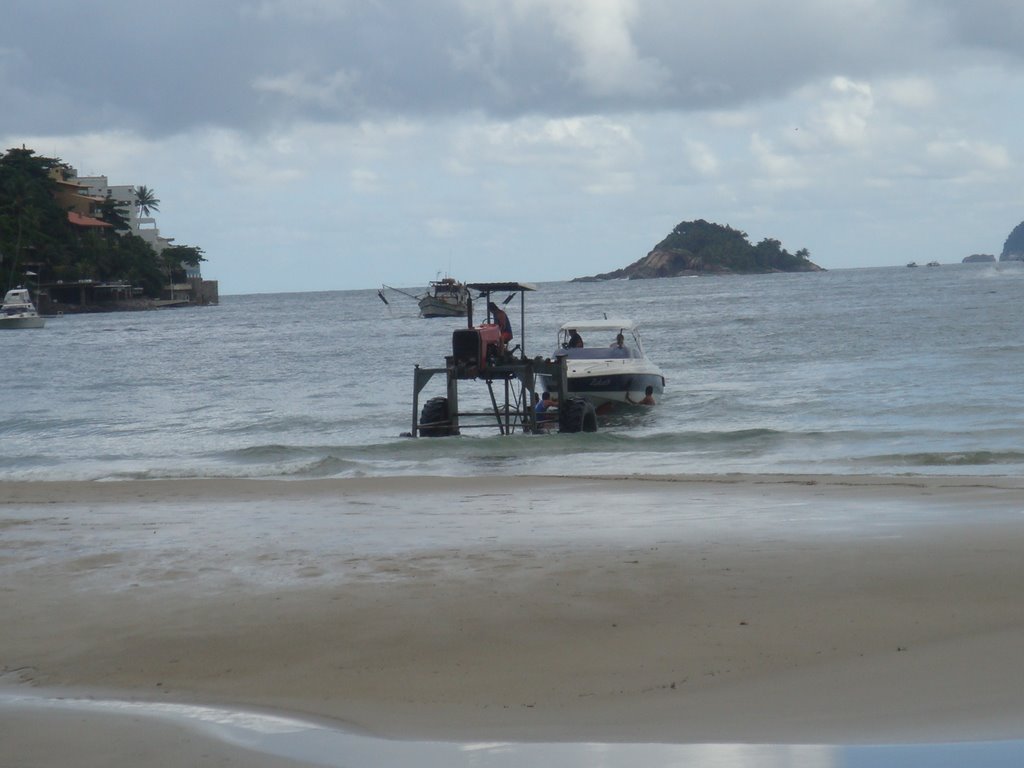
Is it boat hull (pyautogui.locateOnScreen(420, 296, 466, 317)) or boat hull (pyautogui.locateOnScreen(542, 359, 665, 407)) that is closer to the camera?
boat hull (pyautogui.locateOnScreen(542, 359, 665, 407))

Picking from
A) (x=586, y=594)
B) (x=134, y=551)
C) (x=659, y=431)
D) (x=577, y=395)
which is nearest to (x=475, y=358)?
(x=659, y=431)

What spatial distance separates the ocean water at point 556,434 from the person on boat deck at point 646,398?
20cm

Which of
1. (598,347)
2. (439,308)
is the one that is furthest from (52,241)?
(598,347)

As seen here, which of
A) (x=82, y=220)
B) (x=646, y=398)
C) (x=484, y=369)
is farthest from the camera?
(x=82, y=220)

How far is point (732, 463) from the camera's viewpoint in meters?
16.8

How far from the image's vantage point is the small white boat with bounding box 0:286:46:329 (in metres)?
78.9

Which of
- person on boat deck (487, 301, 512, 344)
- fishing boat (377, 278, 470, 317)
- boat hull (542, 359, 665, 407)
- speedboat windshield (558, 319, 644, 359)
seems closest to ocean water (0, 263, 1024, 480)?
boat hull (542, 359, 665, 407)

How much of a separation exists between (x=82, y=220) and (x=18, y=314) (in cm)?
3456

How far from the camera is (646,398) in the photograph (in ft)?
81.5

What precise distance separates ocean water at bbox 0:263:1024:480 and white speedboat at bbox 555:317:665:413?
481 millimetres

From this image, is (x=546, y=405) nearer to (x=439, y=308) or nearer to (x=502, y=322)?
(x=502, y=322)

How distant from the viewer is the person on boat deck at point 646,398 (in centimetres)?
2444

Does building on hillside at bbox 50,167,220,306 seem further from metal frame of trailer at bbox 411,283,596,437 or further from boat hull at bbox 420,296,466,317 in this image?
metal frame of trailer at bbox 411,283,596,437

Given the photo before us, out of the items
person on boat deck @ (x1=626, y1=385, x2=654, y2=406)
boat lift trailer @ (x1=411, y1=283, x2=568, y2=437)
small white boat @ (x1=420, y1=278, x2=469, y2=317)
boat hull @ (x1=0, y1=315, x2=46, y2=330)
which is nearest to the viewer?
boat lift trailer @ (x1=411, y1=283, x2=568, y2=437)
